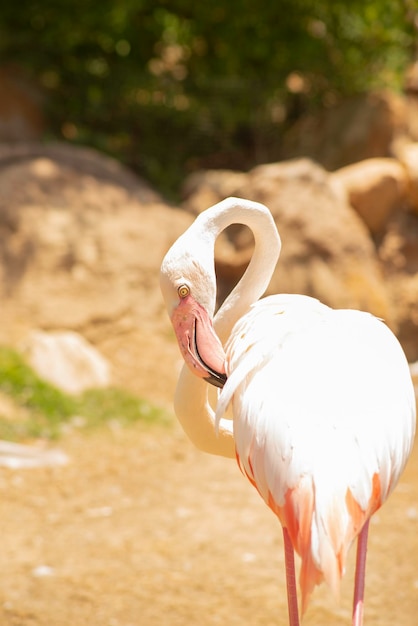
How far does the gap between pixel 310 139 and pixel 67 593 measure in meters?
6.69

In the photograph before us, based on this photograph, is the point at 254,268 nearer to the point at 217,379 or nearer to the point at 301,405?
the point at 217,379

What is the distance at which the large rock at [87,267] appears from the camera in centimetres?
703

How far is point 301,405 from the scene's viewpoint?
106 inches

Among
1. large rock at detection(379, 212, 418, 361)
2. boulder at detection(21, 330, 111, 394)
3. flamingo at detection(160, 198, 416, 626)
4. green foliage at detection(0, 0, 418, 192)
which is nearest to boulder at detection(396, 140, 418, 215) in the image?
large rock at detection(379, 212, 418, 361)

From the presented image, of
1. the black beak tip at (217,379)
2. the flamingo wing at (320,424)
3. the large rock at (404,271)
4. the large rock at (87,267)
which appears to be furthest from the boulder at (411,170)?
the black beak tip at (217,379)

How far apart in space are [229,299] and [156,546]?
175 centimetres

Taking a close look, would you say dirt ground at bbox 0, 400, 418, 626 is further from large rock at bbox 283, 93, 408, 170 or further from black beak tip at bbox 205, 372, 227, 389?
large rock at bbox 283, 93, 408, 170

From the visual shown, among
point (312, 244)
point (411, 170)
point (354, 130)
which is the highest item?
point (354, 130)

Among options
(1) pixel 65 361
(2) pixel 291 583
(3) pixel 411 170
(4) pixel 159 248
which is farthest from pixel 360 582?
(3) pixel 411 170

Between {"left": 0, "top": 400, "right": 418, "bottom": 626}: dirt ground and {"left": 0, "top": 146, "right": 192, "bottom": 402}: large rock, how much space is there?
118 cm

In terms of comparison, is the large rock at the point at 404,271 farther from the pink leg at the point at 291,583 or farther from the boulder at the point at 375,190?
the pink leg at the point at 291,583

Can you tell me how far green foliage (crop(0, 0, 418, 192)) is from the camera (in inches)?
381

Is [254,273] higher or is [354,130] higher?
[254,273]

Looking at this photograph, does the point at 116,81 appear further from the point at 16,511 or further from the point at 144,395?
the point at 16,511
